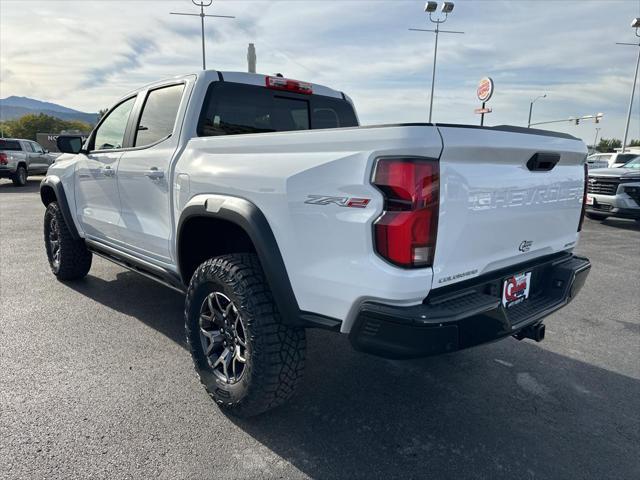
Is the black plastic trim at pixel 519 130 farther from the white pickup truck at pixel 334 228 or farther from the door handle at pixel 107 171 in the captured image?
the door handle at pixel 107 171

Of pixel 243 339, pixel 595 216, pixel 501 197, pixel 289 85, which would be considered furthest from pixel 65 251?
pixel 595 216

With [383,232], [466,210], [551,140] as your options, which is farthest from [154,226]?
[551,140]

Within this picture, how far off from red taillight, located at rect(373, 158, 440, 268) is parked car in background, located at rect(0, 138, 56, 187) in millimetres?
16638

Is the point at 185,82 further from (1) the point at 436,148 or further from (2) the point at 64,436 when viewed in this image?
(2) the point at 64,436

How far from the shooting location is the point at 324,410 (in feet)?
8.77

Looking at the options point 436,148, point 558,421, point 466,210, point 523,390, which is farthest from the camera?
point 523,390

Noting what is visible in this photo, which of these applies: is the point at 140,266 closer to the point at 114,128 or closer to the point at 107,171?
the point at 107,171

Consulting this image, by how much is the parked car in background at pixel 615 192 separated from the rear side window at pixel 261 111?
273 inches

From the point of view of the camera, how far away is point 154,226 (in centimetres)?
328

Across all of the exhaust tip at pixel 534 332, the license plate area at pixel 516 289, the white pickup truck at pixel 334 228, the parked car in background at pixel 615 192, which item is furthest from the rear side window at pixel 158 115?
the parked car in background at pixel 615 192

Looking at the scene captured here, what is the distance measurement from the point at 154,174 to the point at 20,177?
17.3 metres

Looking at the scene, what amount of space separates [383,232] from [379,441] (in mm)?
1228

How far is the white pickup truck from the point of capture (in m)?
1.86

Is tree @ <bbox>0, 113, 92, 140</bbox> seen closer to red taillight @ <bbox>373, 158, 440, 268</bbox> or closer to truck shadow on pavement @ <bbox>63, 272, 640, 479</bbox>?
truck shadow on pavement @ <bbox>63, 272, 640, 479</bbox>
